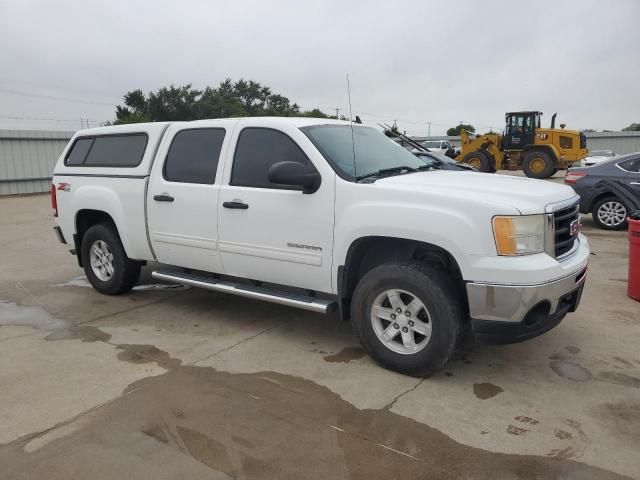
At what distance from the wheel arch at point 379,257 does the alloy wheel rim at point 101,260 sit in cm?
310

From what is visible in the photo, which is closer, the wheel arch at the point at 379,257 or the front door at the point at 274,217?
the wheel arch at the point at 379,257

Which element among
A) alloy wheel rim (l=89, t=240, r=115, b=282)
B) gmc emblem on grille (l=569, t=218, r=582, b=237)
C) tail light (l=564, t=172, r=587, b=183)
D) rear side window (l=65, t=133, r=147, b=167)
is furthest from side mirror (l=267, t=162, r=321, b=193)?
tail light (l=564, t=172, r=587, b=183)

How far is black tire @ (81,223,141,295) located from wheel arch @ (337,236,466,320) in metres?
2.87

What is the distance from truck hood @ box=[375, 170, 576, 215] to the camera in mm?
3619

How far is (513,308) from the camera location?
11.5 ft

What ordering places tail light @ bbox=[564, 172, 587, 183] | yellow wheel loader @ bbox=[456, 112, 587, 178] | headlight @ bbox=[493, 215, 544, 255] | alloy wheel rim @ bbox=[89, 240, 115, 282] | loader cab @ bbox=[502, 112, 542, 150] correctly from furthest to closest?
loader cab @ bbox=[502, 112, 542, 150] → yellow wheel loader @ bbox=[456, 112, 587, 178] → tail light @ bbox=[564, 172, 587, 183] → alloy wheel rim @ bbox=[89, 240, 115, 282] → headlight @ bbox=[493, 215, 544, 255]

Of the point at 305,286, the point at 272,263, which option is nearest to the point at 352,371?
the point at 305,286

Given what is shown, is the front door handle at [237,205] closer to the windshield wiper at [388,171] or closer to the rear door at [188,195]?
the rear door at [188,195]

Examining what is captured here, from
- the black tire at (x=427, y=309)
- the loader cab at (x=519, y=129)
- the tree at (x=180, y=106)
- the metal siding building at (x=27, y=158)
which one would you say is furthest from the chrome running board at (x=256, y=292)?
the tree at (x=180, y=106)

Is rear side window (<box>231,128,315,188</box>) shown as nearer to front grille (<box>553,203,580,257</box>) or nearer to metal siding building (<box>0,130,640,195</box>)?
front grille (<box>553,203,580,257</box>)

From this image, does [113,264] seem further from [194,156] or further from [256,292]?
[256,292]

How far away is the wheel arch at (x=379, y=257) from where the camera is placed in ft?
13.0

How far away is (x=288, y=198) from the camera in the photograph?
4383 millimetres

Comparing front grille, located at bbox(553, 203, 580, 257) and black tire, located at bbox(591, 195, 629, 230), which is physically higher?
front grille, located at bbox(553, 203, 580, 257)
